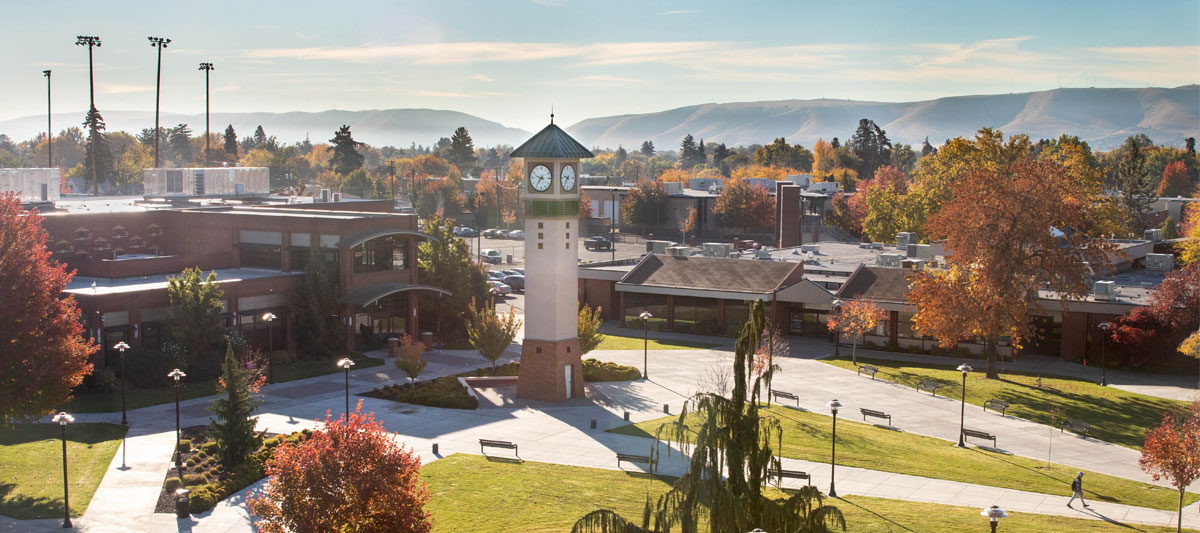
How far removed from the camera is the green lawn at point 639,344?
2304 inches

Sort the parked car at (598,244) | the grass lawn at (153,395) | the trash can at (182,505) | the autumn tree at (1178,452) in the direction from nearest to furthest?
the autumn tree at (1178,452) < the trash can at (182,505) < the grass lawn at (153,395) < the parked car at (598,244)

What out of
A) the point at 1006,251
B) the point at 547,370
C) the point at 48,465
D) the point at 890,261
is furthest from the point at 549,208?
the point at 890,261

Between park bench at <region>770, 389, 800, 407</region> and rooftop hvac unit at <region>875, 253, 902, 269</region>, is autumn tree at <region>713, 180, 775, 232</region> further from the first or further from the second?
park bench at <region>770, 389, 800, 407</region>

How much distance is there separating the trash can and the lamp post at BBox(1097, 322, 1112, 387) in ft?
133

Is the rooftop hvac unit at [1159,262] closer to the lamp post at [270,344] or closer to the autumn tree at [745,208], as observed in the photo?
the autumn tree at [745,208]

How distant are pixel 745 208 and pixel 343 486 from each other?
96.4 meters

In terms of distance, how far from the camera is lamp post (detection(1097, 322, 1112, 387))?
48.9 m

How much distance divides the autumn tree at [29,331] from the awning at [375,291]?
20244mm

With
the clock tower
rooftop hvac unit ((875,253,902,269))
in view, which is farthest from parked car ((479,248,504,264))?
the clock tower

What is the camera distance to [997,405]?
43156mm

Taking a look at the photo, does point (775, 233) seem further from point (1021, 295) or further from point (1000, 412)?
point (1000, 412)

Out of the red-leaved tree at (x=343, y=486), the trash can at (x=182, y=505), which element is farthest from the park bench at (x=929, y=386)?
the trash can at (x=182, y=505)

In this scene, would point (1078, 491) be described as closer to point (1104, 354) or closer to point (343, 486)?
point (343, 486)

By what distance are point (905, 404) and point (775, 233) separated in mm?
64396
